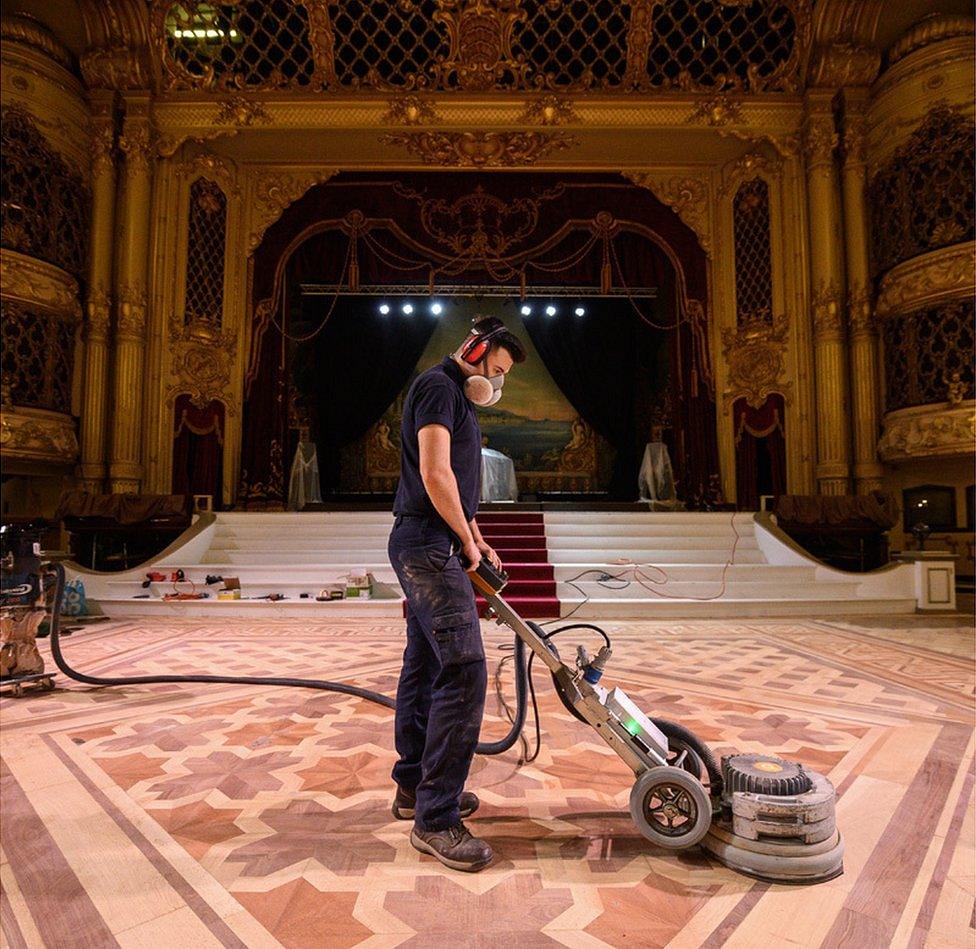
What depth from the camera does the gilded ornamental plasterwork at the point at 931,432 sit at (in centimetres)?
710

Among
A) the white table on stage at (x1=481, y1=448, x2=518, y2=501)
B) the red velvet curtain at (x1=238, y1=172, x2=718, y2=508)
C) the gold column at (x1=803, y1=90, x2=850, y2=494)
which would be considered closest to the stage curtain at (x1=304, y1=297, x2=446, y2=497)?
the red velvet curtain at (x1=238, y1=172, x2=718, y2=508)

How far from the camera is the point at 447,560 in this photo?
1.55 m

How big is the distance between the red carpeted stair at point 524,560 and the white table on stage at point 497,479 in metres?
2.55

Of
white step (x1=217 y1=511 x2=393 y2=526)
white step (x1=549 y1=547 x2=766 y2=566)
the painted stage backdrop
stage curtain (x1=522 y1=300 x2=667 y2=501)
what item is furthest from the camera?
the painted stage backdrop

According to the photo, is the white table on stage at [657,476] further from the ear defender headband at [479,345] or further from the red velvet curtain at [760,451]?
the ear defender headband at [479,345]

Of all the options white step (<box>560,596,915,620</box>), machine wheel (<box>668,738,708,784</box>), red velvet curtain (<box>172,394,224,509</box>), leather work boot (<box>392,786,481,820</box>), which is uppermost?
red velvet curtain (<box>172,394,224,509</box>)

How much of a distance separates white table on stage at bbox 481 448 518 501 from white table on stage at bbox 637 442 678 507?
2269 mm

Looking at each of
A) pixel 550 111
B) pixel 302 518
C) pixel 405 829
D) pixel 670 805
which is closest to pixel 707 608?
pixel 670 805

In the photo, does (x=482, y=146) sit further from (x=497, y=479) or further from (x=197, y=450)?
(x=197, y=450)

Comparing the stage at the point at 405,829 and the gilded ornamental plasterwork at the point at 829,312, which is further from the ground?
the gilded ornamental plasterwork at the point at 829,312

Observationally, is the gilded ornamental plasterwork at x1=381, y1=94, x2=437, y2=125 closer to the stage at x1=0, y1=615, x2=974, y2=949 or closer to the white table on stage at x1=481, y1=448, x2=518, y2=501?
the white table on stage at x1=481, y1=448, x2=518, y2=501

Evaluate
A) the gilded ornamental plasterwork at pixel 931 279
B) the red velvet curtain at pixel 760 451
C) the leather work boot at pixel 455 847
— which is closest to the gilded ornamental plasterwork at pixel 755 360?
the red velvet curtain at pixel 760 451

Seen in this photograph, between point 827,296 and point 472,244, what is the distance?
16.8 feet

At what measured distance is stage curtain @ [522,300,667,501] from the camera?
12.4m
